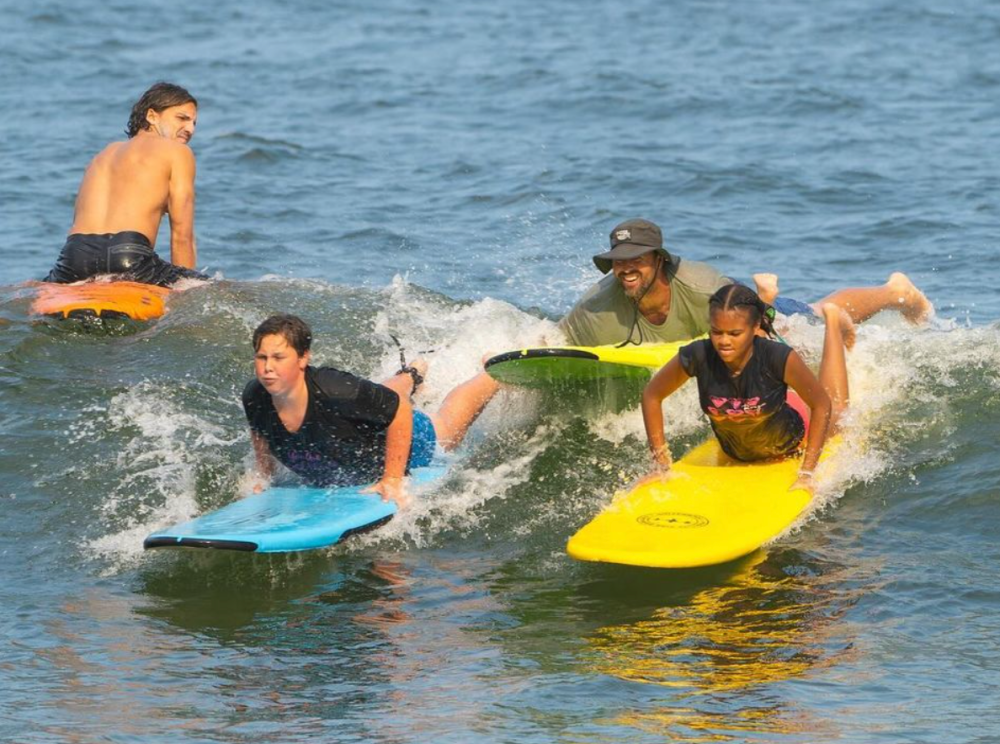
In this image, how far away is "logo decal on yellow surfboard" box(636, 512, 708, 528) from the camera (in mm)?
7043

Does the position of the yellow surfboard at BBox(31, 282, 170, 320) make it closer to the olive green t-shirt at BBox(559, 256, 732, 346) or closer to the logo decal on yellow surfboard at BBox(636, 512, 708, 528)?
the olive green t-shirt at BBox(559, 256, 732, 346)

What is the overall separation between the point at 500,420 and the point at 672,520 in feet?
6.69


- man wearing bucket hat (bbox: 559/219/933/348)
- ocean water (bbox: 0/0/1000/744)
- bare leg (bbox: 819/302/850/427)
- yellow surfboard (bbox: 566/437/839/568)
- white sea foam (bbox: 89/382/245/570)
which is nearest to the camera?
ocean water (bbox: 0/0/1000/744)

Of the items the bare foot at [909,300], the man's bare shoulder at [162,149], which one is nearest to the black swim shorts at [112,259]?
the man's bare shoulder at [162,149]

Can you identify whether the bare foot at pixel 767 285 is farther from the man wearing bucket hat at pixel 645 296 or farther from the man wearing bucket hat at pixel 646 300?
the man wearing bucket hat at pixel 646 300

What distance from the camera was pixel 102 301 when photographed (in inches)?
392

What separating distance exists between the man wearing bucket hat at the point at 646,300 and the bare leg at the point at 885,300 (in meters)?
1.18

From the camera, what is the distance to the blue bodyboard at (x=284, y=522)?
22.2ft

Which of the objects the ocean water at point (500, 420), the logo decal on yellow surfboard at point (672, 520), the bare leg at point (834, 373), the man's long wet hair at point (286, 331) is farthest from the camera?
the bare leg at point (834, 373)

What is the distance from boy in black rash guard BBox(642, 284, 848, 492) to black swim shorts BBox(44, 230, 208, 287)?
4114 millimetres

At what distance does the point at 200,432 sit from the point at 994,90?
40.0ft

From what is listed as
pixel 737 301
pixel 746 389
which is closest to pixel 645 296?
pixel 746 389

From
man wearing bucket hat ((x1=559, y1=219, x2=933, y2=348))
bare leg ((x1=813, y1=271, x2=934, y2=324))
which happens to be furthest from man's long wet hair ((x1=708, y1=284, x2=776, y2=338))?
bare leg ((x1=813, y1=271, x2=934, y2=324))

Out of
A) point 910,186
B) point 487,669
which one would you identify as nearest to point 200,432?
point 487,669
